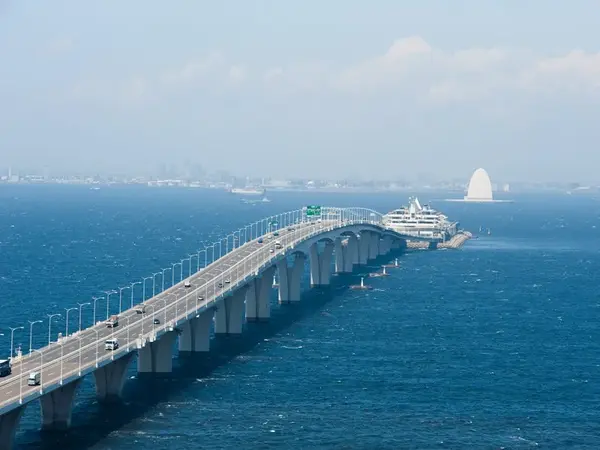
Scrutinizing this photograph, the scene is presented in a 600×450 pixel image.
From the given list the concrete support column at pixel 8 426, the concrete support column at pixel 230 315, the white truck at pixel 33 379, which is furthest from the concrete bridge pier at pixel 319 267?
the concrete support column at pixel 8 426

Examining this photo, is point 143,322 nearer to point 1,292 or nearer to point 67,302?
point 67,302

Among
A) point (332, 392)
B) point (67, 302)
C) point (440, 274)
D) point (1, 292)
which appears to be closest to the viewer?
point (332, 392)

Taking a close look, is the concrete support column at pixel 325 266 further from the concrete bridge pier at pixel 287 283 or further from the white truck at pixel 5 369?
the white truck at pixel 5 369

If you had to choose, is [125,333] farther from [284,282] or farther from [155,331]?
[284,282]

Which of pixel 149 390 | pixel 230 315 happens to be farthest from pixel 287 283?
pixel 149 390

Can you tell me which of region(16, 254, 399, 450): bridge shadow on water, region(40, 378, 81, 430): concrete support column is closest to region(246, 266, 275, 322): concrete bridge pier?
region(16, 254, 399, 450): bridge shadow on water

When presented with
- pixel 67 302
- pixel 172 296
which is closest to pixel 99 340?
pixel 172 296
